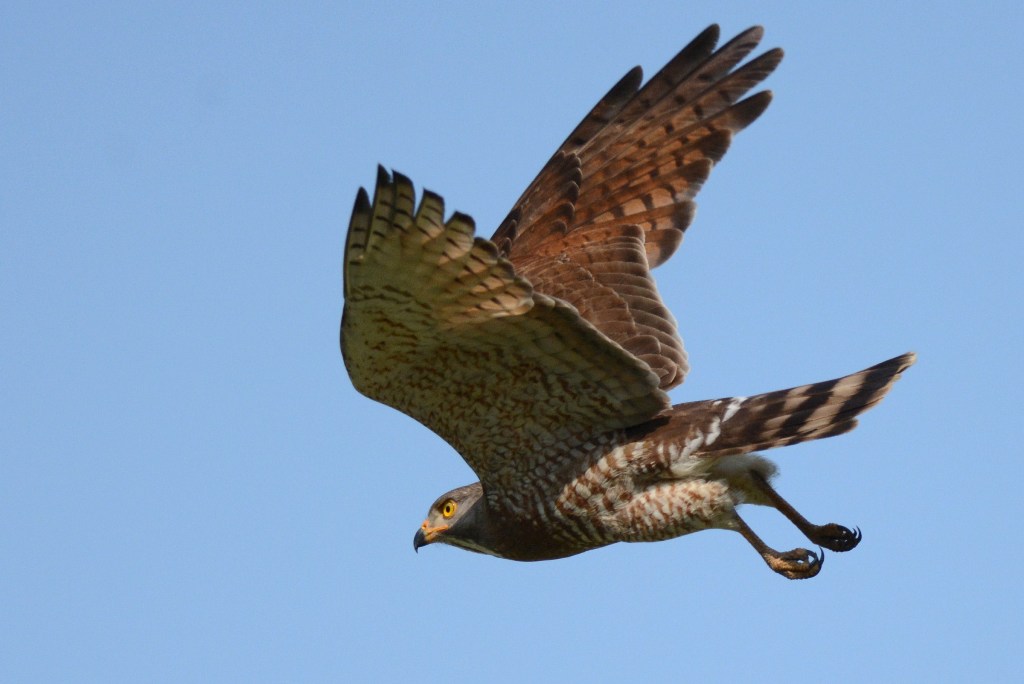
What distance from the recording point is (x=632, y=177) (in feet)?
27.6

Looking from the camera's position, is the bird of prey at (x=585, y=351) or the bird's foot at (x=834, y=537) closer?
the bird of prey at (x=585, y=351)

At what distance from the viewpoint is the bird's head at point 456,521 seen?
7707 mm

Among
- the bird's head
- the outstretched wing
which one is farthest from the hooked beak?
the outstretched wing

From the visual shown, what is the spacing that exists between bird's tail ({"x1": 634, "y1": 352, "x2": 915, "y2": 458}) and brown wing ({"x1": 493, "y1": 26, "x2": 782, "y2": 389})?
37.5 inches

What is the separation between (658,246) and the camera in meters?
8.16

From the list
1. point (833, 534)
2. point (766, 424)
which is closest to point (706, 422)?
point (766, 424)

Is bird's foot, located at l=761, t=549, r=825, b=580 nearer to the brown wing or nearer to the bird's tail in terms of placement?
the bird's tail

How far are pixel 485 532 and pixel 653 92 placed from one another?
2.81 m

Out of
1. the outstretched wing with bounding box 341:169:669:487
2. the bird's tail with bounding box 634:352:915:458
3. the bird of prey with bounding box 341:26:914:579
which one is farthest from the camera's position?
the bird's tail with bounding box 634:352:915:458

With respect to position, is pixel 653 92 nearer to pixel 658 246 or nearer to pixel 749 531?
pixel 658 246

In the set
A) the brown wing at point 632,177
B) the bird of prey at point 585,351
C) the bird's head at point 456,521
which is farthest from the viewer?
the brown wing at point 632,177

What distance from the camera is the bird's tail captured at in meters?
6.56

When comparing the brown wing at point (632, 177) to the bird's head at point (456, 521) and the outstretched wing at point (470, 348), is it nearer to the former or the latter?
the outstretched wing at point (470, 348)

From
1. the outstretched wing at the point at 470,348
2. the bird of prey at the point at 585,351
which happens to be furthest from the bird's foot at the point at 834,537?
the outstretched wing at the point at 470,348
